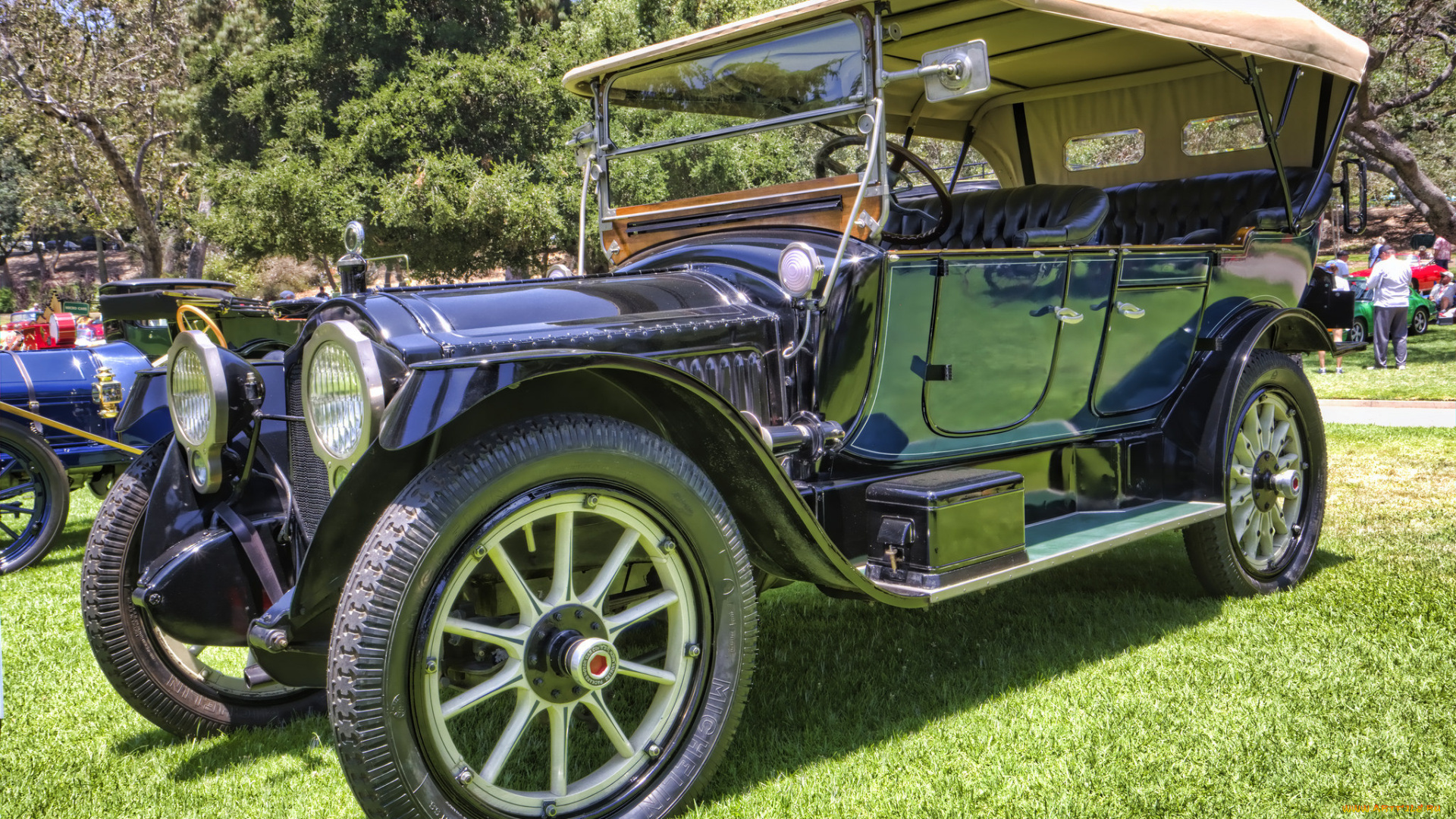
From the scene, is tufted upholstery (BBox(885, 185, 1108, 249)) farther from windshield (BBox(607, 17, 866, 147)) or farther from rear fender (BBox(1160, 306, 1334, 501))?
windshield (BBox(607, 17, 866, 147))

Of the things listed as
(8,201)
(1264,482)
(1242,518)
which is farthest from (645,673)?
(8,201)

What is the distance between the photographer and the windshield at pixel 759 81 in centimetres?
310

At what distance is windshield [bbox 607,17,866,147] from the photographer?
10.2 feet

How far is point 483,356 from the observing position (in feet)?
6.78

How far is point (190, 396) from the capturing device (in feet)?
9.00

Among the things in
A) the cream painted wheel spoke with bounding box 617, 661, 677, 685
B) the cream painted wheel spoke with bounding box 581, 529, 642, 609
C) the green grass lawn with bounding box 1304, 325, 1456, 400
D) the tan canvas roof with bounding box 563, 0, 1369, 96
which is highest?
the tan canvas roof with bounding box 563, 0, 1369, 96

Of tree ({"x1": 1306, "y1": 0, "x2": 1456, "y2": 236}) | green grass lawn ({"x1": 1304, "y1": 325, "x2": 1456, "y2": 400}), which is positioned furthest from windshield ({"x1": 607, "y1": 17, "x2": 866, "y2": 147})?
tree ({"x1": 1306, "y1": 0, "x2": 1456, "y2": 236})

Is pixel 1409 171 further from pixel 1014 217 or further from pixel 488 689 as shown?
pixel 488 689

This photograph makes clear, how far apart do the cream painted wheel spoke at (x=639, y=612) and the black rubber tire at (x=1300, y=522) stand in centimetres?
240

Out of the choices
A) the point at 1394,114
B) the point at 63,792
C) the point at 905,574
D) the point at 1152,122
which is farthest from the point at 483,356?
the point at 1394,114

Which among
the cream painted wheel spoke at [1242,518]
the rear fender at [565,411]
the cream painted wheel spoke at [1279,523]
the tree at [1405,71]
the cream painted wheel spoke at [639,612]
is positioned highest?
the tree at [1405,71]

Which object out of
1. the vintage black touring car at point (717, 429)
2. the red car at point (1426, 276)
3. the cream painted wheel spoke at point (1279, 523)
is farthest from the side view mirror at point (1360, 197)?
the red car at point (1426, 276)

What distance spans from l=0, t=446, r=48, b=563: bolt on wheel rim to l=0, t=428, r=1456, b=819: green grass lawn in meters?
1.70

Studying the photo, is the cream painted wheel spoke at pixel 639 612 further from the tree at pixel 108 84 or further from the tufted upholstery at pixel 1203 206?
the tree at pixel 108 84
